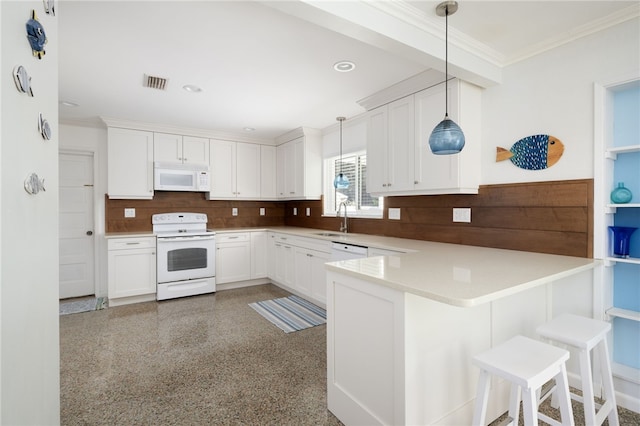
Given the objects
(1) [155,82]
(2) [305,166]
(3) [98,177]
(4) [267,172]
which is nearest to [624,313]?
(2) [305,166]

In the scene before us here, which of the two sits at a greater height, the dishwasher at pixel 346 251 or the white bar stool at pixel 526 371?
the dishwasher at pixel 346 251

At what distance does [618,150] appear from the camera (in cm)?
189

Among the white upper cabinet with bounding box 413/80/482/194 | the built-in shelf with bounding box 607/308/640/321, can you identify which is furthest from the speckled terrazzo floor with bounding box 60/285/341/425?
the built-in shelf with bounding box 607/308/640/321

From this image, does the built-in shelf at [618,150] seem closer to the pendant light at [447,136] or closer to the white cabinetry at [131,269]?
the pendant light at [447,136]

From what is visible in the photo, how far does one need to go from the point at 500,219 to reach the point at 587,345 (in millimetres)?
1180

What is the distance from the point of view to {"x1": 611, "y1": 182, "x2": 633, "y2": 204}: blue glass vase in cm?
188

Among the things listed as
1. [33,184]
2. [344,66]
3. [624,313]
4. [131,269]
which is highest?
[344,66]

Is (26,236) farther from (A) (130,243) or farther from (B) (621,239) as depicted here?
(A) (130,243)

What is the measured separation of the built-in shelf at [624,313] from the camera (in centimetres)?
185

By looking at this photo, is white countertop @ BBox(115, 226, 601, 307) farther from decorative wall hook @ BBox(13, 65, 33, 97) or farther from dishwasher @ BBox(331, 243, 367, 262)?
decorative wall hook @ BBox(13, 65, 33, 97)

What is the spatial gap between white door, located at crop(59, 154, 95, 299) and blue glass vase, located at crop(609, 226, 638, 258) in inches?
224

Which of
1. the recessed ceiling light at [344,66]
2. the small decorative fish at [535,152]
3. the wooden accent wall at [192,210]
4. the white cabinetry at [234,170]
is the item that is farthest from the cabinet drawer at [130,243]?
the small decorative fish at [535,152]

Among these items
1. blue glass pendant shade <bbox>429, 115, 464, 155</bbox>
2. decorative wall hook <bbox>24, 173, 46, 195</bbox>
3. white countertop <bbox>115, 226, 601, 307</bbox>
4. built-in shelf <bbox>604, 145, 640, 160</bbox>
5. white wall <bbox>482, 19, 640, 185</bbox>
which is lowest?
white countertop <bbox>115, 226, 601, 307</bbox>

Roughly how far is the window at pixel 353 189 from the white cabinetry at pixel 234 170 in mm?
1286
